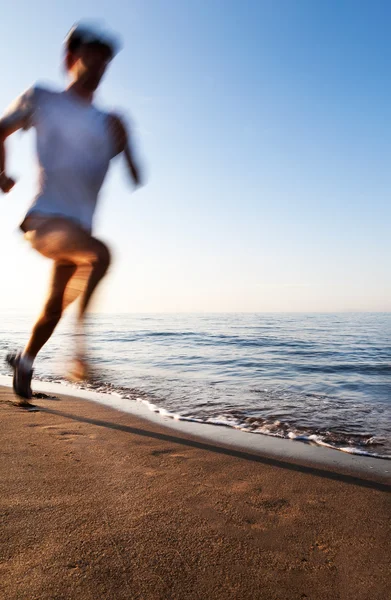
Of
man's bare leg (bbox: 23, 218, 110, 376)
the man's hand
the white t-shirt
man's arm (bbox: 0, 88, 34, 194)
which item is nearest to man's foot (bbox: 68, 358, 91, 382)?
man's bare leg (bbox: 23, 218, 110, 376)

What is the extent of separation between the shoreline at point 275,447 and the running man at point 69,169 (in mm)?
1325

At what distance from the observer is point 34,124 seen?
217 centimetres

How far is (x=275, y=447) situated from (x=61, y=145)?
7.87 ft

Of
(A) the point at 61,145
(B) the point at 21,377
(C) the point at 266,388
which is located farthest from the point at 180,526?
(C) the point at 266,388

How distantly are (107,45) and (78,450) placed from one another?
237 centimetres

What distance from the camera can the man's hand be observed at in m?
2.29

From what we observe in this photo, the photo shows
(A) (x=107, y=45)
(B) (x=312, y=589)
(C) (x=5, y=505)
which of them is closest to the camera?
(B) (x=312, y=589)

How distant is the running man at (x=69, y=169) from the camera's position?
2.18 m

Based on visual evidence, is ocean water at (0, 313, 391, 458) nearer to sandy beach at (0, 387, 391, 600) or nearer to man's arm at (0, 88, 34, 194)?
sandy beach at (0, 387, 391, 600)

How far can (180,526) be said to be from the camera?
1442 mm

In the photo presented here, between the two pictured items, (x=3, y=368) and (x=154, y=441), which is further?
(x=3, y=368)

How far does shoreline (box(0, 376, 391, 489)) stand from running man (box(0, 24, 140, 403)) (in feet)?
4.35

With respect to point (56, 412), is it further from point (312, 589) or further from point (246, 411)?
point (312, 589)

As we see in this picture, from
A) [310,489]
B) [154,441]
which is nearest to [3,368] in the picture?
[154,441]
